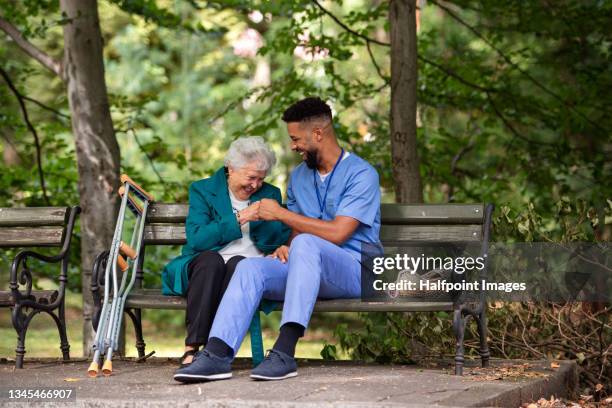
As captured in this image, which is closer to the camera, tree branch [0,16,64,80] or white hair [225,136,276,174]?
white hair [225,136,276,174]

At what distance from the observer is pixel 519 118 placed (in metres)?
9.70

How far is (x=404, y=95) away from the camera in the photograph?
7281mm

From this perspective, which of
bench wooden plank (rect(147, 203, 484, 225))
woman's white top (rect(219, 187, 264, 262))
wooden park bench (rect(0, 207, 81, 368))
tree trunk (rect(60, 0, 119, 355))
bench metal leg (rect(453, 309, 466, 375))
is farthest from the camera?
tree trunk (rect(60, 0, 119, 355))

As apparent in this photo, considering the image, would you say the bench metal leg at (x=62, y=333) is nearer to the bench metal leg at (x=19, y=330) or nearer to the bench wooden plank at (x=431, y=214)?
the bench metal leg at (x=19, y=330)

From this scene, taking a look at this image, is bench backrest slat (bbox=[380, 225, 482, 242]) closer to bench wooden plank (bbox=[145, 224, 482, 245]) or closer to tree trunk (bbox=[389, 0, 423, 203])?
bench wooden plank (bbox=[145, 224, 482, 245])

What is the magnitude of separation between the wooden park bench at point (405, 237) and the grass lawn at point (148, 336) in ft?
24.7

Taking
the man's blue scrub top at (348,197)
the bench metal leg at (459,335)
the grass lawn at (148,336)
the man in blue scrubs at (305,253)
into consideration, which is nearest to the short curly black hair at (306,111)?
the man in blue scrubs at (305,253)

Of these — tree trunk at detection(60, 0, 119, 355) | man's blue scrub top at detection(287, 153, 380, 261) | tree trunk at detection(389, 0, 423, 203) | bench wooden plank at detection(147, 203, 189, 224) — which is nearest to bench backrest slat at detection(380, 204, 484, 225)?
man's blue scrub top at detection(287, 153, 380, 261)

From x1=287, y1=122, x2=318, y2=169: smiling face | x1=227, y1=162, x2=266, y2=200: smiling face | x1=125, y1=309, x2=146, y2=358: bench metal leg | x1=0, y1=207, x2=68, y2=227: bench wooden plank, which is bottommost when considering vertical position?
x1=125, y1=309, x2=146, y2=358: bench metal leg

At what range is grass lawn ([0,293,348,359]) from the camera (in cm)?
1513

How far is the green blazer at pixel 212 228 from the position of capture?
5734 millimetres

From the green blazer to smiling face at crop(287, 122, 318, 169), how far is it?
28cm

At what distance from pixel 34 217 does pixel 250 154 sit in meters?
1.76

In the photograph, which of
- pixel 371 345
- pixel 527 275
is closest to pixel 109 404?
pixel 371 345
